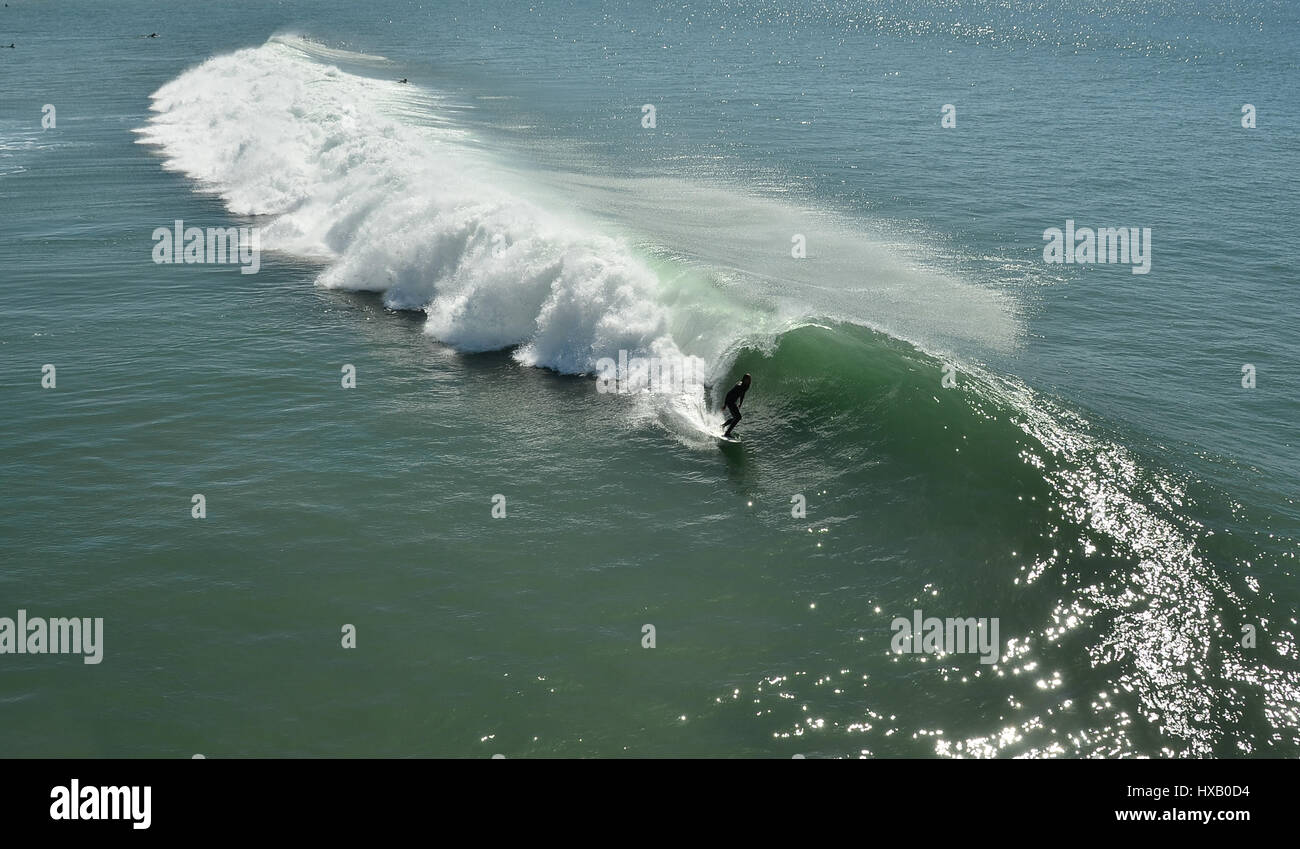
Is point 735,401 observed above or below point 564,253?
below

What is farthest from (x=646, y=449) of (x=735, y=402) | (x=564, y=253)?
(x=564, y=253)

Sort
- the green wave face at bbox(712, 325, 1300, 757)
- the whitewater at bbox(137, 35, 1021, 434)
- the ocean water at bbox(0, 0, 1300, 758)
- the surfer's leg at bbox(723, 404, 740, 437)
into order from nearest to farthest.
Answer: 1. the green wave face at bbox(712, 325, 1300, 757)
2. the ocean water at bbox(0, 0, 1300, 758)
3. the surfer's leg at bbox(723, 404, 740, 437)
4. the whitewater at bbox(137, 35, 1021, 434)

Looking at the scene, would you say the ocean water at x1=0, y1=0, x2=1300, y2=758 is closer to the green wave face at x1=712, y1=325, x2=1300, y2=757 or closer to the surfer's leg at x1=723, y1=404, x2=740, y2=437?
the green wave face at x1=712, y1=325, x2=1300, y2=757

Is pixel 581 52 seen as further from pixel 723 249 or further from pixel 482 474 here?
pixel 482 474

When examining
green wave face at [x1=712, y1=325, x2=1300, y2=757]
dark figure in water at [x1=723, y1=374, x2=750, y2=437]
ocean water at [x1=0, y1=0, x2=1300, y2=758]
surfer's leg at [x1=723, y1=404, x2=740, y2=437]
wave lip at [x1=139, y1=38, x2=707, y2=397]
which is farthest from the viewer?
wave lip at [x1=139, y1=38, x2=707, y2=397]

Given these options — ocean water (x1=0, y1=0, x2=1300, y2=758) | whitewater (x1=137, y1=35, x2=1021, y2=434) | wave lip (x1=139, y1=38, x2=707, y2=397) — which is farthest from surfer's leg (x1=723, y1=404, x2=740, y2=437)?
wave lip (x1=139, y1=38, x2=707, y2=397)

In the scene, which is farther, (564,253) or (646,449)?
(564,253)

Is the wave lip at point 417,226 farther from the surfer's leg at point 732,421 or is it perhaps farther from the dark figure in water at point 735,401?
the dark figure in water at point 735,401

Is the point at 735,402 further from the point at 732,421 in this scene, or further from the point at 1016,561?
the point at 1016,561

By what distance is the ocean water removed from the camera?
512 inches

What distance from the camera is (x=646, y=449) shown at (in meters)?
19.2

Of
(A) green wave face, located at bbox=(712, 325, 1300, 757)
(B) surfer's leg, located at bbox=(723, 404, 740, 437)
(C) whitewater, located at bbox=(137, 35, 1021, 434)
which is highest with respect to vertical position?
(C) whitewater, located at bbox=(137, 35, 1021, 434)

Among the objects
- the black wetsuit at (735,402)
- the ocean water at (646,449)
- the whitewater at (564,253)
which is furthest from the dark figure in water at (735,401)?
the whitewater at (564,253)

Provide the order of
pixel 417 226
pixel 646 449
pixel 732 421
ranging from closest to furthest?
pixel 646 449, pixel 732 421, pixel 417 226
